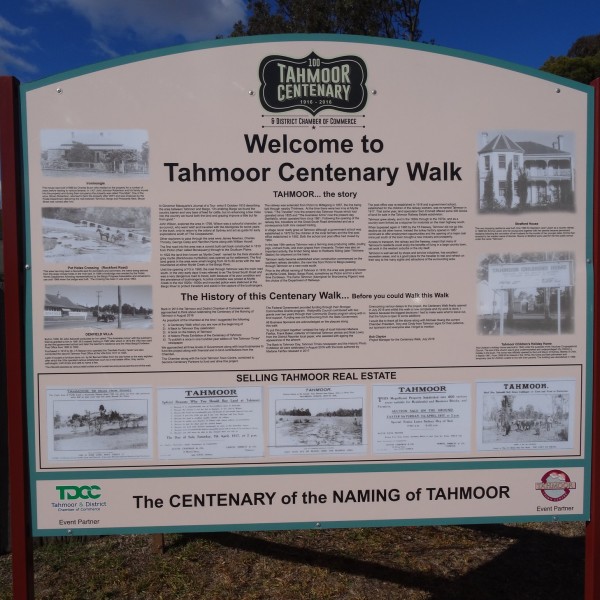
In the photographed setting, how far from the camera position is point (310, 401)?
250 centimetres

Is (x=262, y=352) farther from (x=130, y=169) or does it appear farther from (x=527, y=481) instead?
(x=527, y=481)

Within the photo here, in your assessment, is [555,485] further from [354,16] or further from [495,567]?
[354,16]

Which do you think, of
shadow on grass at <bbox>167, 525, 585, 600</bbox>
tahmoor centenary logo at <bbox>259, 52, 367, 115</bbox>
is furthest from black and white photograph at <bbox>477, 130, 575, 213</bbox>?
shadow on grass at <bbox>167, 525, 585, 600</bbox>

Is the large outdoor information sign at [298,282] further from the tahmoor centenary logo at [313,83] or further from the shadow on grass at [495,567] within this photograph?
the shadow on grass at [495,567]

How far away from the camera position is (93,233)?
241 centimetres

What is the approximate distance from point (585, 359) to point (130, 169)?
2244 mm

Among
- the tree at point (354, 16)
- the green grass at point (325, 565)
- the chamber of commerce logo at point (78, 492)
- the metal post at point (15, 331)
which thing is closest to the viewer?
the metal post at point (15, 331)

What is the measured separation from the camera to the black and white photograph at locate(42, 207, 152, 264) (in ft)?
7.88

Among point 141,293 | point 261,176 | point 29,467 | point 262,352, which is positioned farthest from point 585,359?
point 29,467

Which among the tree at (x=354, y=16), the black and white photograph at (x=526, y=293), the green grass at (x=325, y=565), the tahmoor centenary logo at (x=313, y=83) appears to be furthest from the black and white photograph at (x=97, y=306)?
the tree at (x=354, y=16)

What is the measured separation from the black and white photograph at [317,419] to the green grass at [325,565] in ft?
5.37

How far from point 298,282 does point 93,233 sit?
3.04 ft

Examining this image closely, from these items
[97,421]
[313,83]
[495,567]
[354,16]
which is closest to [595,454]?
[495,567]

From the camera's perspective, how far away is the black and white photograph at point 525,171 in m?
2.48
